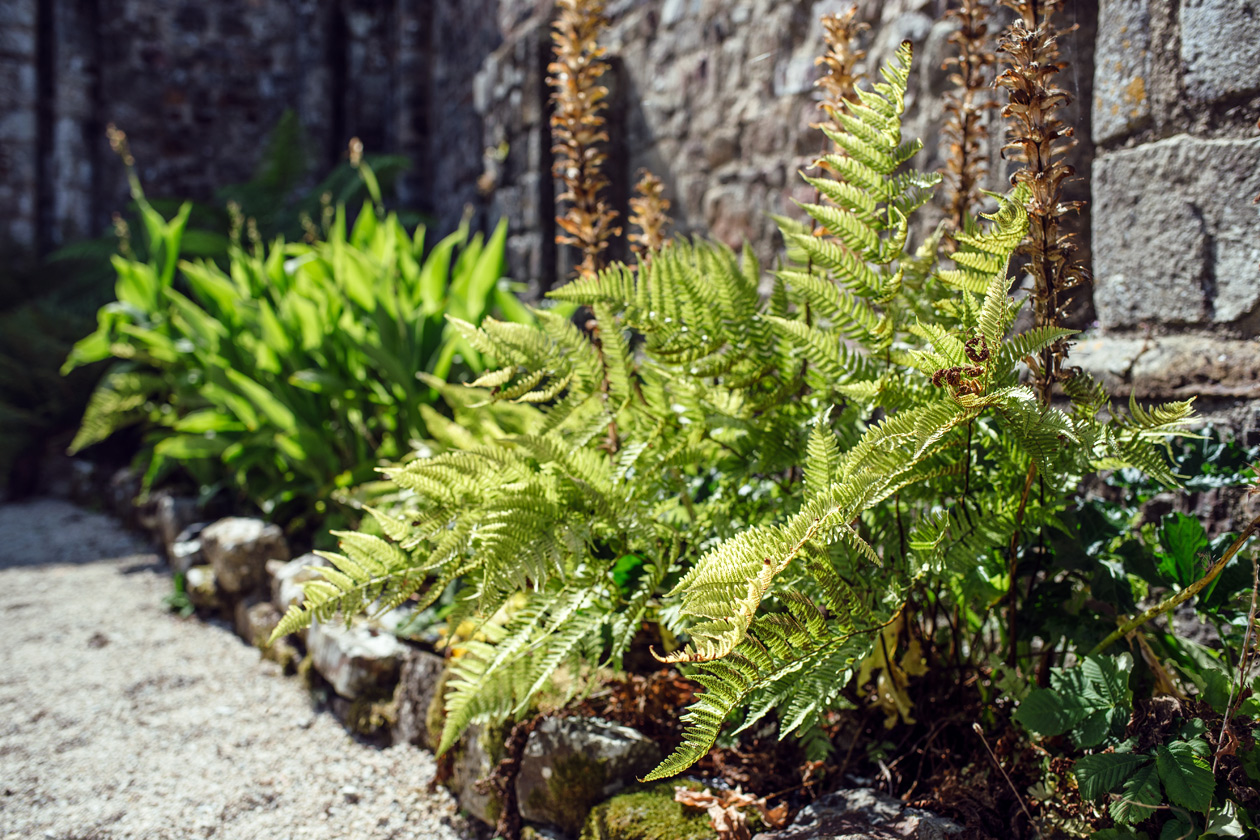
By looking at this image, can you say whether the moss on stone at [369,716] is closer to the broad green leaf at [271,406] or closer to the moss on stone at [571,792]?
the moss on stone at [571,792]

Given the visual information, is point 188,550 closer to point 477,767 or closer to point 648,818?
point 477,767

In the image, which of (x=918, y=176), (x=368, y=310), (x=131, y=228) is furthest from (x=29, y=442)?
(x=918, y=176)

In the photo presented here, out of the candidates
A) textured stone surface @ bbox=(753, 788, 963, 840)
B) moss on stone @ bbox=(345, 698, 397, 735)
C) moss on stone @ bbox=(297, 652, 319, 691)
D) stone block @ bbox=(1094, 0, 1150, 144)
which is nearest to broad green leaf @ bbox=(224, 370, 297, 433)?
moss on stone @ bbox=(297, 652, 319, 691)

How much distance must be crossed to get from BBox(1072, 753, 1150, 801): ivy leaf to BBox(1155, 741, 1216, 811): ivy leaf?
31 millimetres

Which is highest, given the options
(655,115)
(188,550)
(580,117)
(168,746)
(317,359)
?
(655,115)

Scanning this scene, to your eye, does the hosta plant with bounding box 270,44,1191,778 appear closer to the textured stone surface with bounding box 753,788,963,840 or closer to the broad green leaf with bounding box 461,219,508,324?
the textured stone surface with bounding box 753,788,963,840

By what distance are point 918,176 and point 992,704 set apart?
0.85 meters

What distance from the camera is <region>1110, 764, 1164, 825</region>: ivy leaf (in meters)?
1.01

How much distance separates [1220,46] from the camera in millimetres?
1567

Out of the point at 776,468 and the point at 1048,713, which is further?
the point at 776,468

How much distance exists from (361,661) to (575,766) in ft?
2.84

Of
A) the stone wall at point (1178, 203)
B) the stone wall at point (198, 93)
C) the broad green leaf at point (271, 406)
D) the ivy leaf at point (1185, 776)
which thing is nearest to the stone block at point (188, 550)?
the broad green leaf at point (271, 406)

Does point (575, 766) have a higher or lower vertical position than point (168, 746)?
higher

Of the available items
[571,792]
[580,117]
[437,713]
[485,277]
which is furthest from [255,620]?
[580,117]
